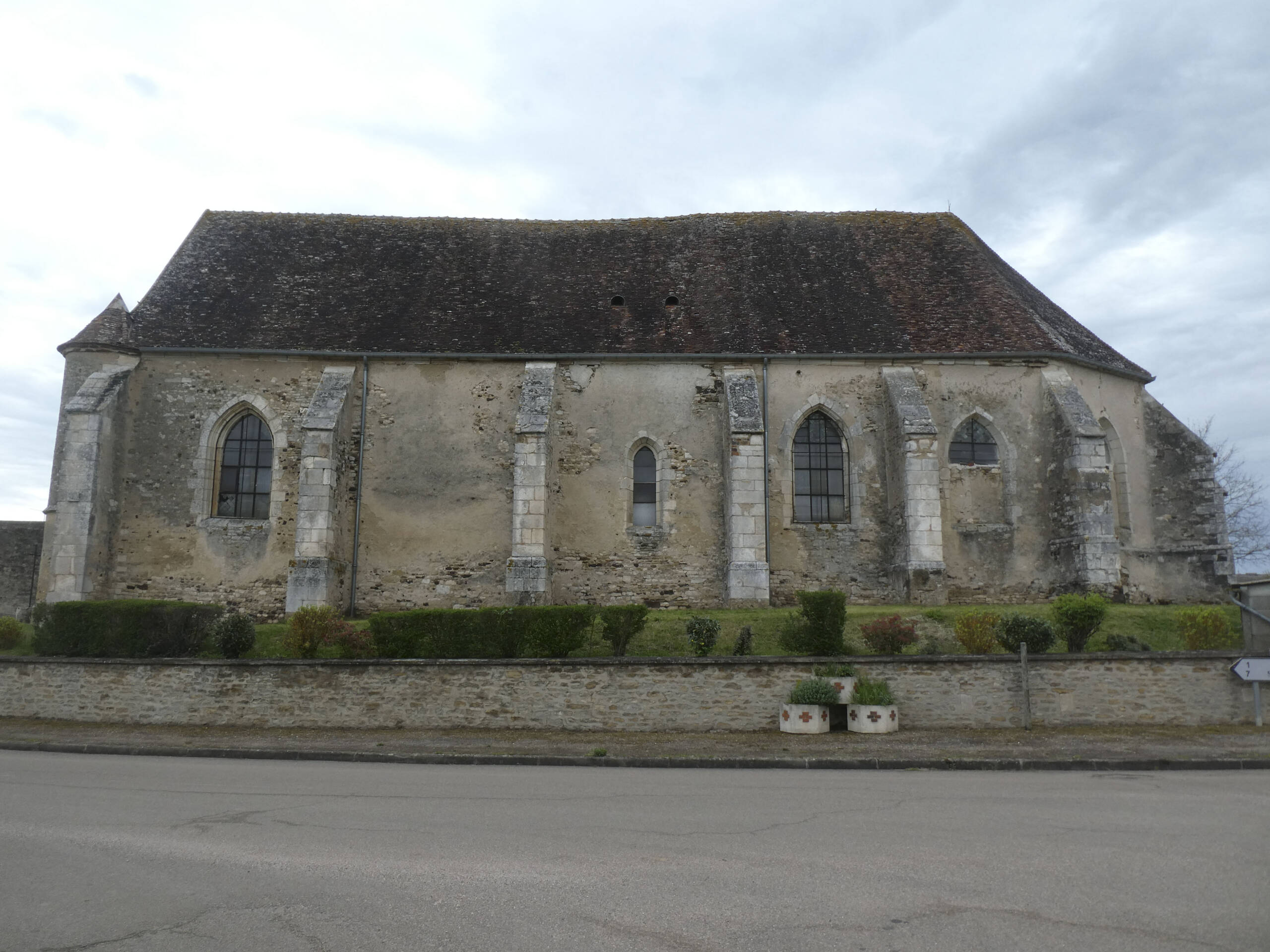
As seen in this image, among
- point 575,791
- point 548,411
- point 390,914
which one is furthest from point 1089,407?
point 390,914

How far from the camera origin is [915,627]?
16234 millimetres

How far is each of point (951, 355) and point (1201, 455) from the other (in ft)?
20.0

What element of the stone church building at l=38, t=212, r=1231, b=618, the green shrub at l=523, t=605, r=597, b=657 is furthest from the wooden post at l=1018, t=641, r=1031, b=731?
Result: the stone church building at l=38, t=212, r=1231, b=618

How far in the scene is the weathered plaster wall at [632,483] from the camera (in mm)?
20156

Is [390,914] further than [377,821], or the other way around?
[377,821]

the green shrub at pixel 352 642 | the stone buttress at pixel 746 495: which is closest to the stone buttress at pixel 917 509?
the stone buttress at pixel 746 495

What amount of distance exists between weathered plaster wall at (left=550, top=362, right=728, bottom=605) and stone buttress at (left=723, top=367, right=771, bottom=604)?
0.75 metres

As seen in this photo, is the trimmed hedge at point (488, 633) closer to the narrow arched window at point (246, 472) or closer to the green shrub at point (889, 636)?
the green shrub at point (889, 636)

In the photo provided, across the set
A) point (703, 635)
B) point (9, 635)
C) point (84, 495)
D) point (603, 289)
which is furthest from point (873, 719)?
point (84, 495)

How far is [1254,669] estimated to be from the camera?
496 inches

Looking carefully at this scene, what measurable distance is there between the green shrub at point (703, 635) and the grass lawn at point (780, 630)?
0.30m

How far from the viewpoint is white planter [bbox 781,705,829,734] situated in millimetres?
A: 12633

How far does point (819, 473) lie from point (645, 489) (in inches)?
148

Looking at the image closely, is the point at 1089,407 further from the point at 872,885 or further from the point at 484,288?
the point at 872,885
